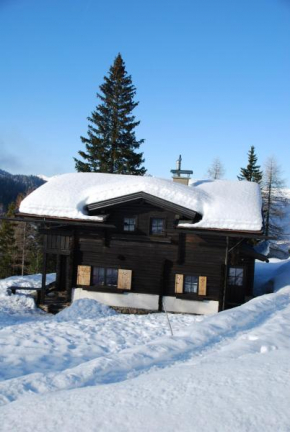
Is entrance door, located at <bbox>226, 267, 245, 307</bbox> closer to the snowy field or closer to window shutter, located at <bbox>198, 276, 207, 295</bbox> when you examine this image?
window shutter, located at <bbox>198, 276, 207, 295</bbox>

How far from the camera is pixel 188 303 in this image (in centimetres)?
1644

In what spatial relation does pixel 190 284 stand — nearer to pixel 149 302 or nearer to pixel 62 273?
pixel 149 302

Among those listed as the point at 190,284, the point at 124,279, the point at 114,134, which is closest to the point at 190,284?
the point at 190,284

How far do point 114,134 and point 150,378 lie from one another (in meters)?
30.6

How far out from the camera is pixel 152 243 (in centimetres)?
1680

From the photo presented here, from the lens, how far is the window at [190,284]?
16.6 m

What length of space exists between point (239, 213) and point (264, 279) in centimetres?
824

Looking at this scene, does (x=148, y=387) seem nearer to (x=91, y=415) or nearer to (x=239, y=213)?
(x=91, y=415)

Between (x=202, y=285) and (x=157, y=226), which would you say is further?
(x=157, y=226)

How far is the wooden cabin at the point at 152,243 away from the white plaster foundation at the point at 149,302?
47 millimetres

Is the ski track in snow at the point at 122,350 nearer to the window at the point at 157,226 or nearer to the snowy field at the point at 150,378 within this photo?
the snowy field at the point at 150,378

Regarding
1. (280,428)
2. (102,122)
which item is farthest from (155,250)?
(102,122)

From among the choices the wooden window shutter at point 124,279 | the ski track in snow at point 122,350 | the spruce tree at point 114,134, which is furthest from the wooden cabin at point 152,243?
the spruce tree at point 114,134

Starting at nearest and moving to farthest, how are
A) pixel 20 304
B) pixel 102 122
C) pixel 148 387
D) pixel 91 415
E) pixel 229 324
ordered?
1. pixel 91 415
2. pixel 148 387
3. pixel 229 324
4. pixel 20 304
5. pixel 102 122
